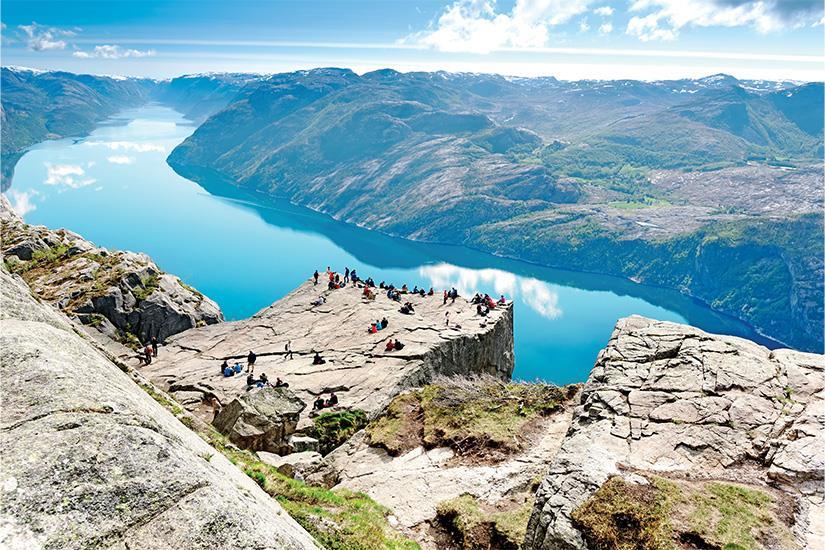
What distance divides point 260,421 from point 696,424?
17433mm

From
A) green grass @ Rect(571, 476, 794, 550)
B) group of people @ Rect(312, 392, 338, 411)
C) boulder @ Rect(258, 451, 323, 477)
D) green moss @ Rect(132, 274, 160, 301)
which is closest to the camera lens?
green grass @ Rect(571, 476, 794, 550)

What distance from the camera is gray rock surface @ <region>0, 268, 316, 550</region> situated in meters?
6.12

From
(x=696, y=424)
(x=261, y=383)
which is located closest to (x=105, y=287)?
(x=261, y=383)

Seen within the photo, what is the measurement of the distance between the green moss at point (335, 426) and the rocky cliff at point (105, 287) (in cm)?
1912

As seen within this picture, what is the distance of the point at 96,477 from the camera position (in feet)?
22.0

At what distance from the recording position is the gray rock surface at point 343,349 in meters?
29.4

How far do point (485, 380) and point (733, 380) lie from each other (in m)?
16.8

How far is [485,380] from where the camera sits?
110 ft

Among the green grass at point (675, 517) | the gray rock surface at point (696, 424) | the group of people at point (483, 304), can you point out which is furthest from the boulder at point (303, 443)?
the group of people at point (483, 304)

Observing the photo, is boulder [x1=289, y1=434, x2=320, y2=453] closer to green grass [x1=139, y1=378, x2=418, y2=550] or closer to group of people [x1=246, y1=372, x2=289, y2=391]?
green grass [x1=139, y1=378, x2=418, y2=550]

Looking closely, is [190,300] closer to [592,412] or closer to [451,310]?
[451,310]

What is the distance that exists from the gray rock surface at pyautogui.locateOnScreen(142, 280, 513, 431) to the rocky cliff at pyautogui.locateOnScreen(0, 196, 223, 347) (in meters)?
2.49

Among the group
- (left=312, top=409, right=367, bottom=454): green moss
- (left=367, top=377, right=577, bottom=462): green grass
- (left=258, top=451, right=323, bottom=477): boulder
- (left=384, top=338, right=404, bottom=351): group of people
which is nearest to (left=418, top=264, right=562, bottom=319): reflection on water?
(left=384, top=338, right=404, bottom=351): group of people

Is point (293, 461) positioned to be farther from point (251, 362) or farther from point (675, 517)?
point (675, 517)
